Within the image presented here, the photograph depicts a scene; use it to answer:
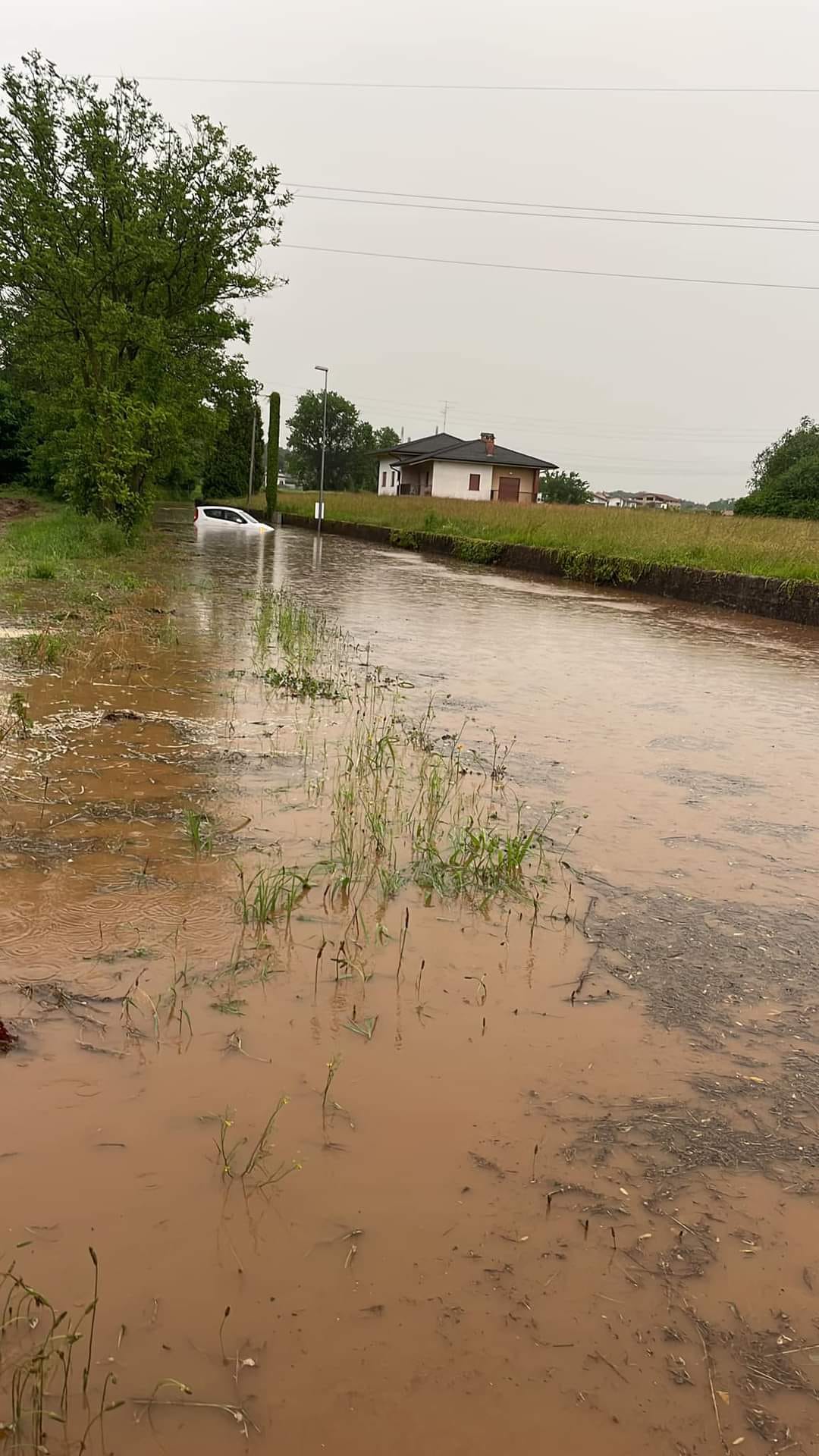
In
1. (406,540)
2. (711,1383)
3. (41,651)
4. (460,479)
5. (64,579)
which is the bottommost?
(711,1383)

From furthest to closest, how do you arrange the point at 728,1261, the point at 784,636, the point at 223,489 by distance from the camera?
1. the point at 223,489
2. the point at 784,636
3. the point at 728,1261

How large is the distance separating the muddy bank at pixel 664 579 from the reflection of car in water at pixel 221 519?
8060mm

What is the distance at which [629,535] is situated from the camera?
20906 millimetres

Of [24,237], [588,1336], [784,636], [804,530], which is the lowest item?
[588,1336]

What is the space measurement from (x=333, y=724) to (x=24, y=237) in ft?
55.9

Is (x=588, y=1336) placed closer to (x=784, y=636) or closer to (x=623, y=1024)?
(x=623, y=1024)

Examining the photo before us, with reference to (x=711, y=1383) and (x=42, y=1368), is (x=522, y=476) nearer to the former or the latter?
(x=711, y=1383)

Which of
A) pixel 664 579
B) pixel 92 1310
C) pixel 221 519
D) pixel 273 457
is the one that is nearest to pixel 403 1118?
pixel 92 1310

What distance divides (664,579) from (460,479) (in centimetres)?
3909

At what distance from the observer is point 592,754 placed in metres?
5.82

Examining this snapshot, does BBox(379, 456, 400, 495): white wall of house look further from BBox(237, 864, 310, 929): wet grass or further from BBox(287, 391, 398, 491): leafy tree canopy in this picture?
BBox(237, 864, 310, 929): wet grass

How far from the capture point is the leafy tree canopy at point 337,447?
90.6m

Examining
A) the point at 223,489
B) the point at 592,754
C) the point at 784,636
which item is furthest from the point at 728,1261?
the point at 223,489

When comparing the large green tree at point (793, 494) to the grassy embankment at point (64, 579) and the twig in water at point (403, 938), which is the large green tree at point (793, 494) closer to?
the grassy embankment at point (64, 579)
